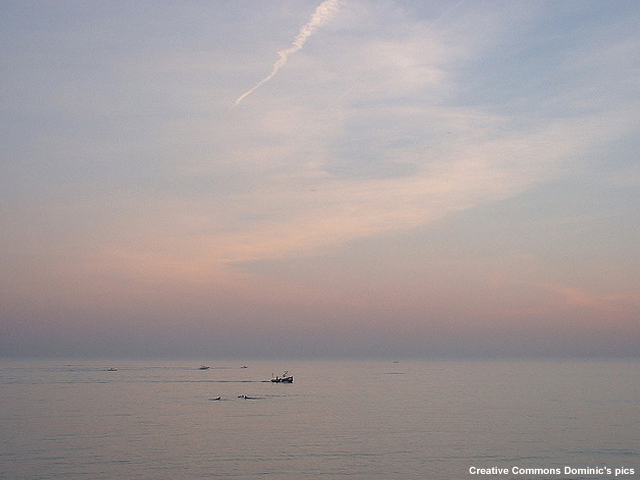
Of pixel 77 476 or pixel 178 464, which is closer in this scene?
pixel 77 476

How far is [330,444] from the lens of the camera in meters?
72.3

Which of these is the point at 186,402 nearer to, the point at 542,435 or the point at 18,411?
the point at 18,411

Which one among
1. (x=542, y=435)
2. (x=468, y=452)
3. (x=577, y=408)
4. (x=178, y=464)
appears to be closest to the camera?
(x=178, y=464)

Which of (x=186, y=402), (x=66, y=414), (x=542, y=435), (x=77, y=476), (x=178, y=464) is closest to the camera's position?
(x=77, y=476)

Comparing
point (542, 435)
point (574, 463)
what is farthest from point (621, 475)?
point (542, 435)

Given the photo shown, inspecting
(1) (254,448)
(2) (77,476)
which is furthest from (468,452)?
(2) (77,476)

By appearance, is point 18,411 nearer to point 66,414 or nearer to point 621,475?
point 66,414

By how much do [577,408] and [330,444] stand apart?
60067 millimetres

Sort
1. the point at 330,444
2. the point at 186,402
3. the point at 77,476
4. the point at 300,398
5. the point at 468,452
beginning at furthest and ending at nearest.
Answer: the point at 300,398 < the point at 186,402 < the point at 330,444 < the point at 468,452 < the point at 77,476

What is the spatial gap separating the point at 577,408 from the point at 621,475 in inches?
2323

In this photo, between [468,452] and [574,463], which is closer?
[574,463]

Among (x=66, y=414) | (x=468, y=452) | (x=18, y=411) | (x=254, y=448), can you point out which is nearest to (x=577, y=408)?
(x=468, y=452)

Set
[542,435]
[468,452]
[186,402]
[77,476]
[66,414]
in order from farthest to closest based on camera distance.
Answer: [186,402], [66,414], [542,435], [468,452], [77,476]

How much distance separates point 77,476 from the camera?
55.0 meters
